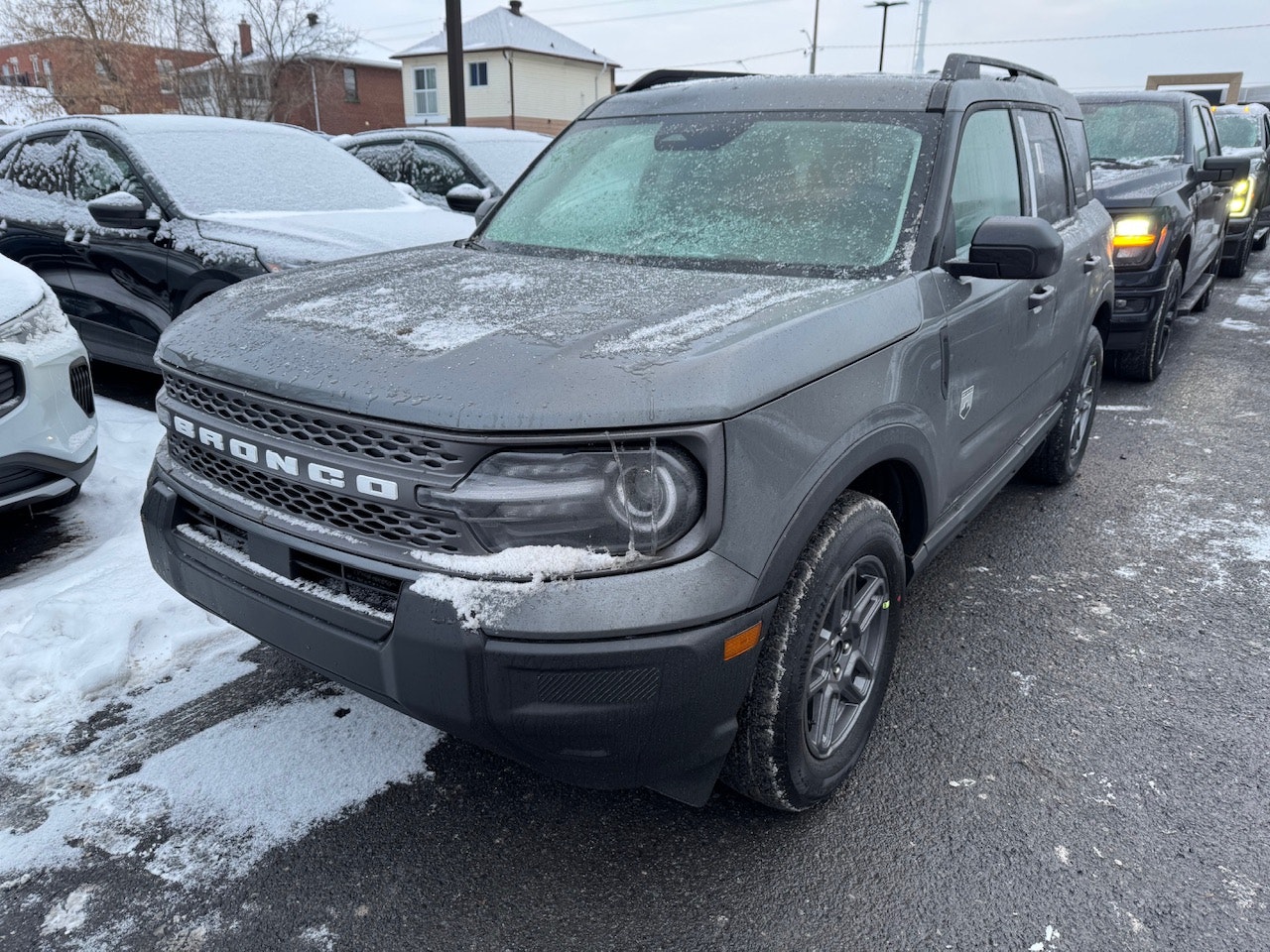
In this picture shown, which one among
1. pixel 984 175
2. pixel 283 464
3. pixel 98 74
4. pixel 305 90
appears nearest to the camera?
pixel 283 464

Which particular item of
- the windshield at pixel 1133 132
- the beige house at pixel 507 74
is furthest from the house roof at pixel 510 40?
the windshield at pixel 1133 132

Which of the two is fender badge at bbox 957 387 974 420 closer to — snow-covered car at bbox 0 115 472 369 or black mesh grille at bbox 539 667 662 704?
black mesh grille at bbox 539 667 662 704

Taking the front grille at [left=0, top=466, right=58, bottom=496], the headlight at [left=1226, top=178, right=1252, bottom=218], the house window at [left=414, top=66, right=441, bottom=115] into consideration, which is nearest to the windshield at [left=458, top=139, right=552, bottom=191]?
the front grille at [left=0, top=466, right=58, bottom=496]

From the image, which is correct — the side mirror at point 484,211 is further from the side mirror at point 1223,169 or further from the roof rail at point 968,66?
the side mirror at point 1223,169

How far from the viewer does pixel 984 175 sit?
3.16 meters

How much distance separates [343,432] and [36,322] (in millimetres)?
2623

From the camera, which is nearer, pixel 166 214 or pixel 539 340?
pixel 539 340

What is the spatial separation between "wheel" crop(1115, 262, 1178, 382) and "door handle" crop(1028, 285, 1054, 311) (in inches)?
141

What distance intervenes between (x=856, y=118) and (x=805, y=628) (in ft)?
5.84

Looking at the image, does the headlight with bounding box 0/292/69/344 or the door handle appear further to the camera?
the headlight with bounding box 0/292/69/344

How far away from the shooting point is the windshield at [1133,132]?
25.1 ft

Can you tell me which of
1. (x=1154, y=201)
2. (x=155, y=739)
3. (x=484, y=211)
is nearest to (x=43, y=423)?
(x=155, y=739)

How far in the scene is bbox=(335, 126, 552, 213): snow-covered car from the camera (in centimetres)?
812

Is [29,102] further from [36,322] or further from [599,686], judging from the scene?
[599,686]
